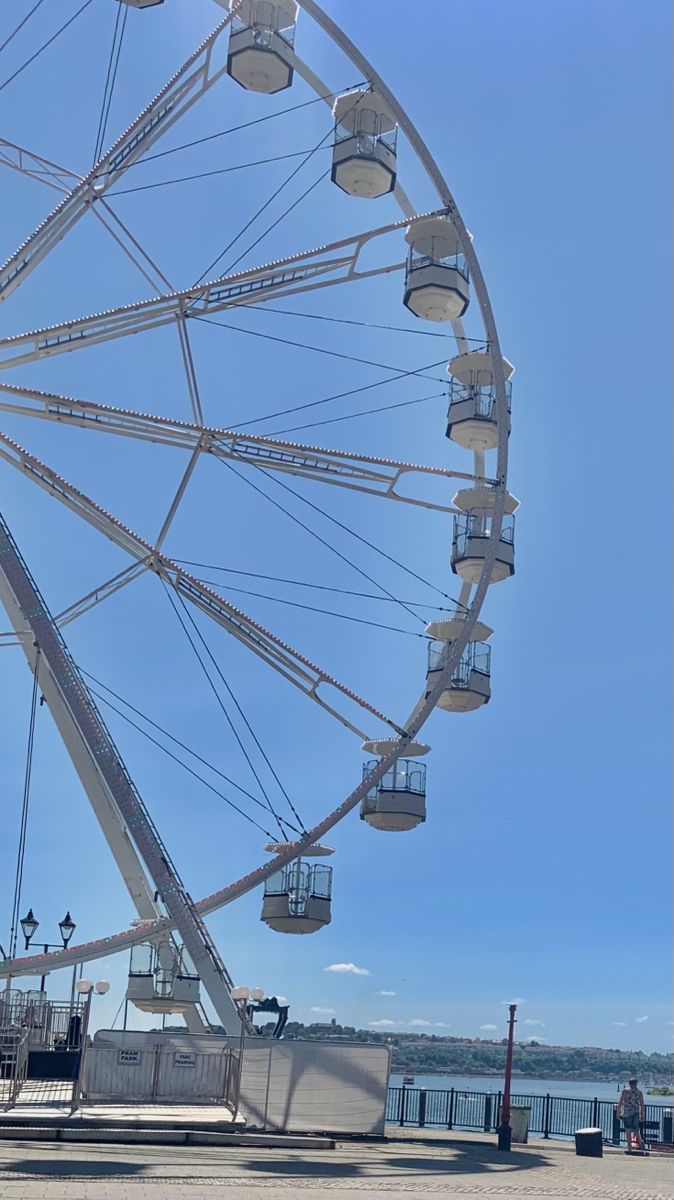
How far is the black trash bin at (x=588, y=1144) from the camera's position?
23.5 meters

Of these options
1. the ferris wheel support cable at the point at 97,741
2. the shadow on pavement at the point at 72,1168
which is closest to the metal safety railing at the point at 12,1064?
the shadow on pavement at the point at 72,1168

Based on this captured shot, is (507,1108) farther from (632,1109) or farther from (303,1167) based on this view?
(303,1167)

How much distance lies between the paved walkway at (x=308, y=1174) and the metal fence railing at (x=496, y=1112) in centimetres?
718

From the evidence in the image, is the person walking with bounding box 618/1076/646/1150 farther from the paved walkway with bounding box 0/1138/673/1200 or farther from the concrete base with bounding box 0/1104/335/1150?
the concrete base with bounding box 0/1104/335/1150

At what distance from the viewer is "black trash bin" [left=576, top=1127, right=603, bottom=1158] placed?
2348 centimetres

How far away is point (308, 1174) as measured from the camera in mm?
16578

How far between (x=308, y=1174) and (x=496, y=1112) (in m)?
15.1

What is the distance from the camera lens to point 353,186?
29.8m

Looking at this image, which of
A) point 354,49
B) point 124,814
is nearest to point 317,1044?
point 124,814

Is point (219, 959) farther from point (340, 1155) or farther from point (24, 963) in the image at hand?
point (340, 1155)

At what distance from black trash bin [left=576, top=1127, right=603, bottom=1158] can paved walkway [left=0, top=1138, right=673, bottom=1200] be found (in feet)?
3.53

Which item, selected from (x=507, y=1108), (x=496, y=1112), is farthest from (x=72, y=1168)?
(x=496, y=1112)

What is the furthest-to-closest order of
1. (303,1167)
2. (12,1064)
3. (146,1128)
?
(12,1064)
(146,1128)
(303,1167)

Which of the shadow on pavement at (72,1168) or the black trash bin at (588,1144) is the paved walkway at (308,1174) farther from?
the black trash bin at (588,1144)
